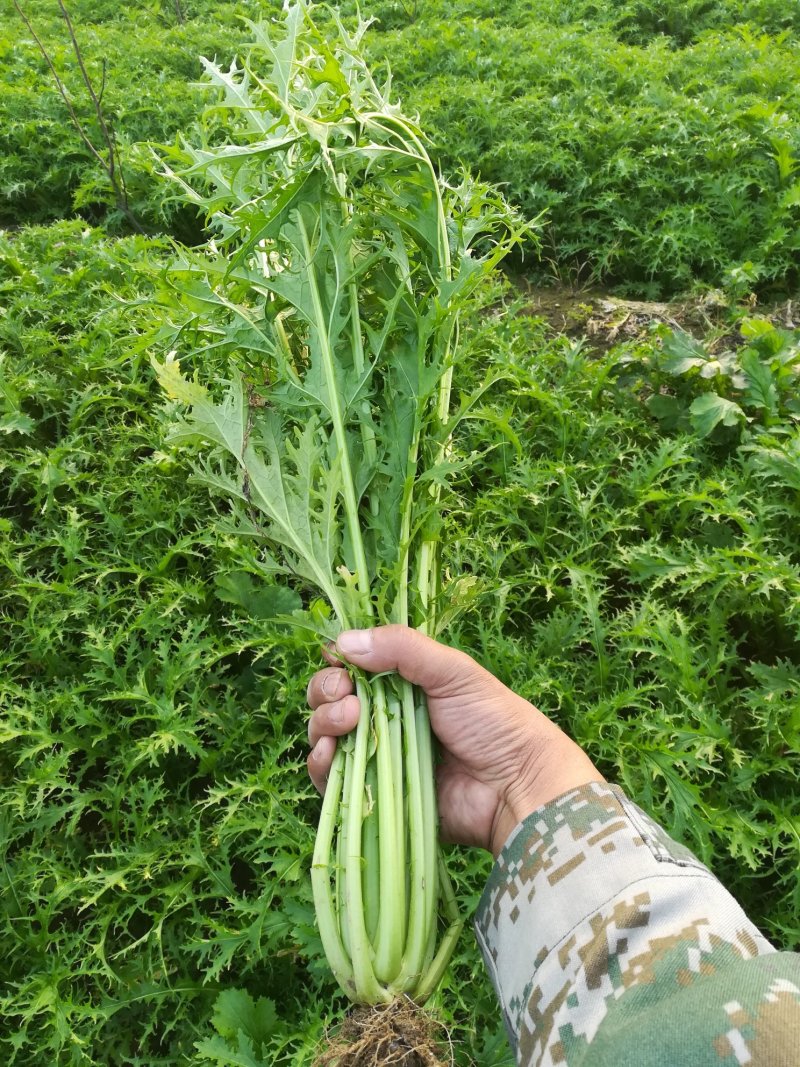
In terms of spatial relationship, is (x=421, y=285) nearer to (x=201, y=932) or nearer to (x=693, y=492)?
(x=693, y=492)

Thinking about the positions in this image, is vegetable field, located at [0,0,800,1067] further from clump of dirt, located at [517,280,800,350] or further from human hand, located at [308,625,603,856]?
human hand, located at [308,625,603,856]

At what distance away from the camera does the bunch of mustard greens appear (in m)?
1.74

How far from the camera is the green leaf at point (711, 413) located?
3.10 m

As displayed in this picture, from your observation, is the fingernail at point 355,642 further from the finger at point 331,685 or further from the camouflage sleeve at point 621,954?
the camouflage sleeve at point 621,954

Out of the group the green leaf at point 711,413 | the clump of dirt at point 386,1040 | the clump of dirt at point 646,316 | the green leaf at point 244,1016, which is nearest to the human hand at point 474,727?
the clump of dirt at point 386,1040

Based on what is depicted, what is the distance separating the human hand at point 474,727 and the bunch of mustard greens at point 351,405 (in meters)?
0.07

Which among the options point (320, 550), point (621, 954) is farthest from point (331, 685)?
point (621, 954)

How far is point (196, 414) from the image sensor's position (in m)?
1.98

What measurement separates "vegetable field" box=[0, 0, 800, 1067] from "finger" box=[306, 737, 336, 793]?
13.4 inches

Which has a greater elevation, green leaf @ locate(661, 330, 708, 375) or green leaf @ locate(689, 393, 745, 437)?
green leaf @ locate(661, 330, 708, 375)

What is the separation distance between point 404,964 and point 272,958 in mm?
694

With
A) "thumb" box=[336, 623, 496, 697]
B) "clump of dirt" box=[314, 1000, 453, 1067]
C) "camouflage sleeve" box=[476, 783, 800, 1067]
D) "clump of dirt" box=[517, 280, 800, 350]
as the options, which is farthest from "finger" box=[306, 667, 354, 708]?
"clump of dirt" box=[517, 280, 800, 350]

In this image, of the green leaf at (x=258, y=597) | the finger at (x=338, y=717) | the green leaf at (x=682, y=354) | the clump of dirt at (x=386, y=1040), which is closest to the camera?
the clump of dirt at (x=386, y=1040)

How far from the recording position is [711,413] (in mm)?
3121
